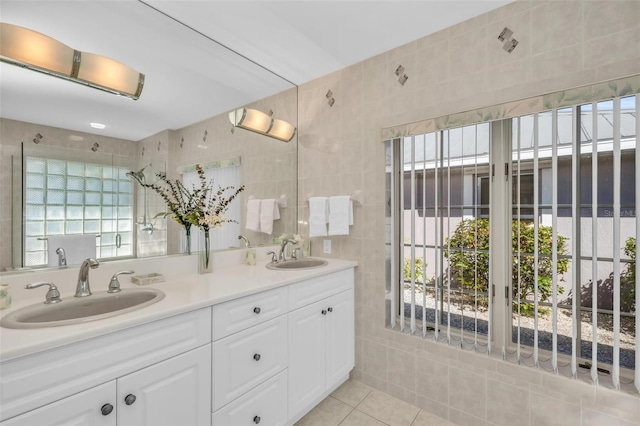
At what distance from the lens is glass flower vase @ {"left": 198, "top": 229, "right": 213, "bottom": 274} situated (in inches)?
70.9

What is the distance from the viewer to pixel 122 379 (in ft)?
3.34

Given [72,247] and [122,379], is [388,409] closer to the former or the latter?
[122,379]

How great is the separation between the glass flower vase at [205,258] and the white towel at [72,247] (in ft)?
1.73

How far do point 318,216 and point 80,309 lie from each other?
1.54 metres

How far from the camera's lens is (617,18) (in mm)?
1385

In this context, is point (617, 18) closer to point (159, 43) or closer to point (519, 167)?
point (519, 167)

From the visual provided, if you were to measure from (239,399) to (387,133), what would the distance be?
183cm

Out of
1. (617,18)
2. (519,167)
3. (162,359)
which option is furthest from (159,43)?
(617,18)

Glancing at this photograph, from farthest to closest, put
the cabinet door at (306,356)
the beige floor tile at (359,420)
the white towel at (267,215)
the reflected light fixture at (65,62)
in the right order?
the white towel at (267,215)
the beige floor tile at (359,420)
the cabinet door at (306,356)
the reflected light fixture at (65,62)

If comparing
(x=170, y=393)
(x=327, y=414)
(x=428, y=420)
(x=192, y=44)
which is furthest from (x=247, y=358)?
(x=192, y=44)

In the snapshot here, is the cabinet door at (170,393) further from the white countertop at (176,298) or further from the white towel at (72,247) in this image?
the white towel at (72,247)

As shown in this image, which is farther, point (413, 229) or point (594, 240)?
point (413, 229)

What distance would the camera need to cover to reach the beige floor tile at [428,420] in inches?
71.4

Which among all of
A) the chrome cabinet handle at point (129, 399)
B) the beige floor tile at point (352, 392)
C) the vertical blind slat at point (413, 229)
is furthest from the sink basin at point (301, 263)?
the chrome cabinet handle at point (129, 399)
